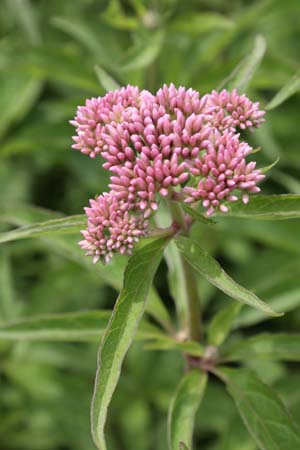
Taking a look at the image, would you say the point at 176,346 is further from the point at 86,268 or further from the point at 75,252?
the point at 86,268

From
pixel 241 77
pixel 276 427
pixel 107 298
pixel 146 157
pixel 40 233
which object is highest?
pixel 241 77

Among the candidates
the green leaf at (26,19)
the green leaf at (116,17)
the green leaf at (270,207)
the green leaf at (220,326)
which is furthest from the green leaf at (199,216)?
the green leaf at (26,19)

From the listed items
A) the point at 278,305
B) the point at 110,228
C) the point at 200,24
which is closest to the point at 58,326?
the point at 110,228

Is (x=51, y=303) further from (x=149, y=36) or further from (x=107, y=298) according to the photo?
(x=149, y=36)

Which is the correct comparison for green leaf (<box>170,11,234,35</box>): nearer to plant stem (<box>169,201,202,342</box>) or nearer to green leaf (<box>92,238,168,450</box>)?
plant stem (<box>169,201,202,342</box>)

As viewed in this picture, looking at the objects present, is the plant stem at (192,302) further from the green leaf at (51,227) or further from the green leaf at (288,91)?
the green leaf at (288,91)

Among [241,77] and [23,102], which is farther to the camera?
[23,102]

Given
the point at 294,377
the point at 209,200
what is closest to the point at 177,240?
the point at 209,200

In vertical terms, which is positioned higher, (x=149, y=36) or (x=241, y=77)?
(x=149, y=36)
